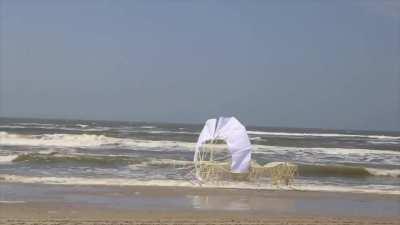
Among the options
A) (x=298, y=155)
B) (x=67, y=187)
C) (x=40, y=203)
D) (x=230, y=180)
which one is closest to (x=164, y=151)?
(x=298, y=155)

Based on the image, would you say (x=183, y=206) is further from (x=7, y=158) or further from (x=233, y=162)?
(x=7, y=158)

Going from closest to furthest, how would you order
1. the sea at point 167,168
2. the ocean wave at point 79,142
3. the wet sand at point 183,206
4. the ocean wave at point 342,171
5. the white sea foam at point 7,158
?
the wet sand at point 183,206
the sea at point 167,168
the ocean wave at point 342,171
the white sea foam at point 7,158
the ocean wave at point 79,142

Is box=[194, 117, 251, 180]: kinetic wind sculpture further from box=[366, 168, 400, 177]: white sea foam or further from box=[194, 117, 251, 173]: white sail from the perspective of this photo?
box=[366, 168, 400, 177]: white sea foam

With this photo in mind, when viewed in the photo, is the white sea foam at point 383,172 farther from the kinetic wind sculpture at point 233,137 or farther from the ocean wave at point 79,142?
the ocean wave at point 79,142

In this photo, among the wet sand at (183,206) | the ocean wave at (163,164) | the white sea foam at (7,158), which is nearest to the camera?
the wet sand at (183,206)

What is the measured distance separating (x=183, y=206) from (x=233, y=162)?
12.1ft

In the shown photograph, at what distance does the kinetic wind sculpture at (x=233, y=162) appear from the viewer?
16.3 metres

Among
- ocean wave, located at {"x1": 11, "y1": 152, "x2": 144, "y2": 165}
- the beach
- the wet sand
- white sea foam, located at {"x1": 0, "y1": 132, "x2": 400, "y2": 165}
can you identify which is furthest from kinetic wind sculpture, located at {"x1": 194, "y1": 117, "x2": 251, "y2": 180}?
white sea foam, located at {"x1": 0, "y1": 132, "x2": 400, "y2": 165}

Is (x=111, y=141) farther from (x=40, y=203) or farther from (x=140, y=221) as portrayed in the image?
(x=140, y=221)

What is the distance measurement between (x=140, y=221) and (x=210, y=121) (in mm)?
6684

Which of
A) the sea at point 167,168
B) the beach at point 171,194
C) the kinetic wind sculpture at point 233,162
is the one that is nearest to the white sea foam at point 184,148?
the sea at point 167,168

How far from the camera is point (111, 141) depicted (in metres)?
38.8

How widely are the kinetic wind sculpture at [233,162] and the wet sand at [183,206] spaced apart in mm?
972

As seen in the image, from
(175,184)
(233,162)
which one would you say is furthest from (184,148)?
(233,162)
